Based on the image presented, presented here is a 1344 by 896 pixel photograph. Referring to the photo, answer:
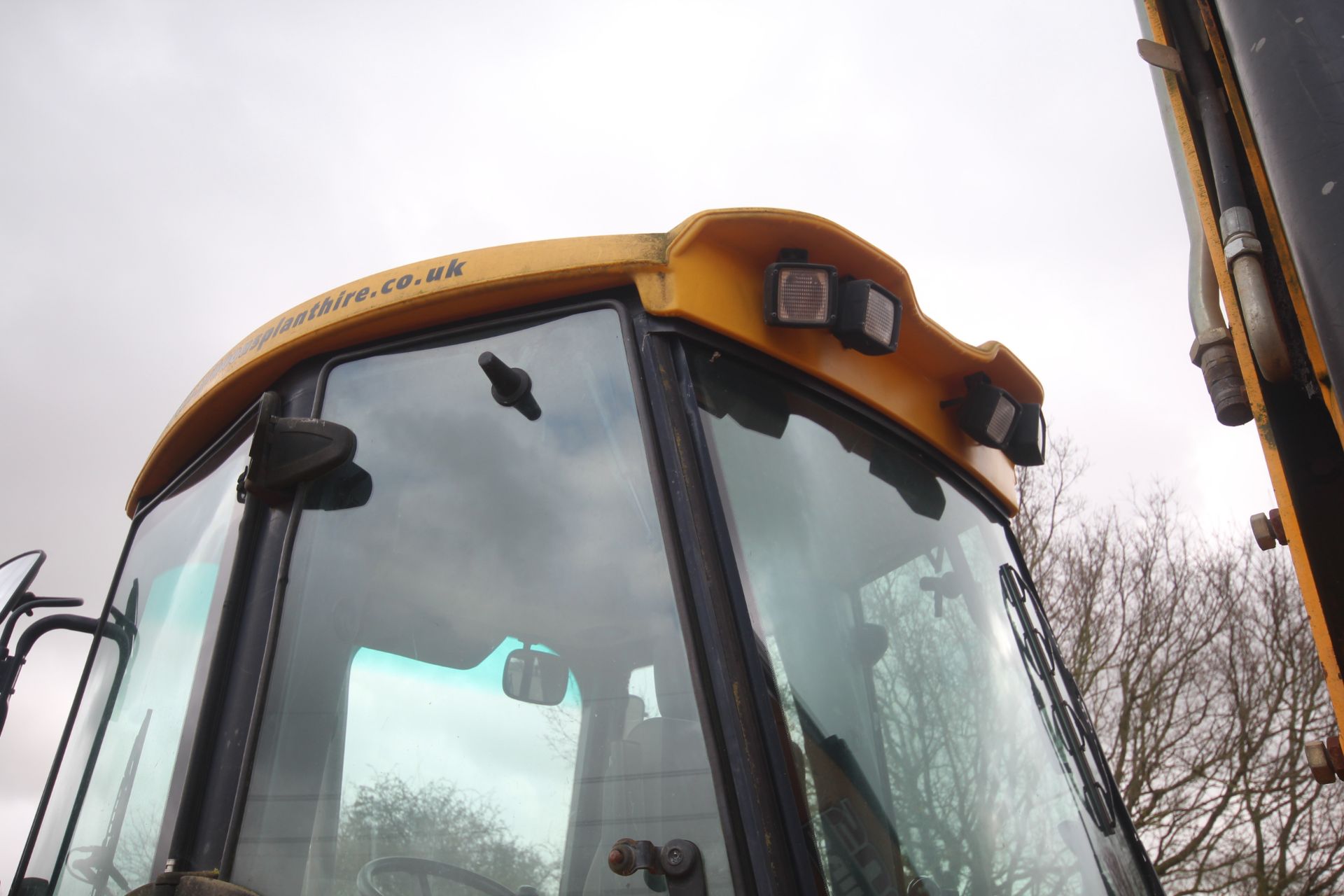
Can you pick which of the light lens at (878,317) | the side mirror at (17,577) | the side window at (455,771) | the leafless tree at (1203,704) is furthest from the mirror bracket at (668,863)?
the leafless tree at (1203,704)

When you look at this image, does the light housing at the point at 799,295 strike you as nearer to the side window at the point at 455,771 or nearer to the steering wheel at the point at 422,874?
the side window at the point at 455,771

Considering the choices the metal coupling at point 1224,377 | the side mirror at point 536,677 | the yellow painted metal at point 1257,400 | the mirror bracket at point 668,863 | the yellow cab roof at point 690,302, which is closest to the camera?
the yellow painted metal at point 1257,400

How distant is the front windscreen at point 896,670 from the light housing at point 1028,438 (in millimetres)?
165

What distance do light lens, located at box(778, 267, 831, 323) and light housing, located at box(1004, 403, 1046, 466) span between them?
2.20ft

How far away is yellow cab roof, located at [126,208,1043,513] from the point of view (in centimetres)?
181

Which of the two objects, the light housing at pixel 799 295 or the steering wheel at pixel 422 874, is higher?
the light housing at pixel 799 295

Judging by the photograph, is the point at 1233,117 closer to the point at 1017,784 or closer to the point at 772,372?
the point at 772,372

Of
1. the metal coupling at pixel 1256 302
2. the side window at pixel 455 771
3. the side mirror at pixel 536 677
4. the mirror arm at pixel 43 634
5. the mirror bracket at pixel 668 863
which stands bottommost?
the mirror bracket at pixel 668 863

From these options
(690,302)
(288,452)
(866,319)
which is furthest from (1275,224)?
(288,452)

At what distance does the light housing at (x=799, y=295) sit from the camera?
5.97 ft

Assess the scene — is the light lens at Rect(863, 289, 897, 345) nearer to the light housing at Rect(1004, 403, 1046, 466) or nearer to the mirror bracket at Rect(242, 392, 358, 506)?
the light housing at Rect(1004, 403, 1046, 466)

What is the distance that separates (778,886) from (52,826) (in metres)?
1.74

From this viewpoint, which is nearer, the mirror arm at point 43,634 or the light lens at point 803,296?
the light lens at point 803,296

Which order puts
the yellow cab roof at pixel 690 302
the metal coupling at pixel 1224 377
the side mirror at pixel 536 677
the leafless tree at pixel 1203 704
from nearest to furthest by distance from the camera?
the metal coupling at pixel 1224 377
the side mirror at pixel 536 677
the yellow cab roof at pixel 690 302
the leafless tree at pixel 1203 704
